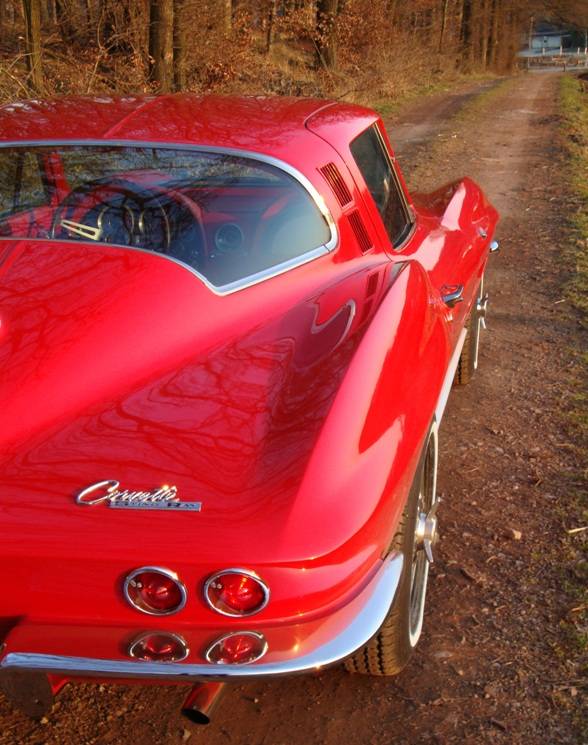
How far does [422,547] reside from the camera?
262 centimetres

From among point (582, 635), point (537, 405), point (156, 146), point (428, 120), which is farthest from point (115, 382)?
point (428, 120)

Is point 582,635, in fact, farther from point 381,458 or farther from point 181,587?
point 181,587

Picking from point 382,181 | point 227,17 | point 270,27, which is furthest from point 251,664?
point 270,27

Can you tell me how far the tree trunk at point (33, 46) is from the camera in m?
11.1

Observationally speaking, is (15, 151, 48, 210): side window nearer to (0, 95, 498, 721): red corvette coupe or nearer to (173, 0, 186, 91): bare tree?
(0, 95, 498, 721): red corvette coupe

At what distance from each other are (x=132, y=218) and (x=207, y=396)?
3.00ft

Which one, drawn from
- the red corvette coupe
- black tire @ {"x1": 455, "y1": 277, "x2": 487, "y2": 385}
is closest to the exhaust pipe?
the red corvette coupe

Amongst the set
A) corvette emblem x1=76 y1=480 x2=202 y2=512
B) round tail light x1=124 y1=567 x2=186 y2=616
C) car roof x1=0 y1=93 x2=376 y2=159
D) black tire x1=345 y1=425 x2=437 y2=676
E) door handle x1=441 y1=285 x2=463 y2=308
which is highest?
car roof x1=0 y1=93 x2=376 y2=159

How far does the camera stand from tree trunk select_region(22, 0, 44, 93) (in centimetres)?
1115

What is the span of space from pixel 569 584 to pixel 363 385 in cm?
122

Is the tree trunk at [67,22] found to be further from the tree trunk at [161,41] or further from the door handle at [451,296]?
the door handle at [451,296]

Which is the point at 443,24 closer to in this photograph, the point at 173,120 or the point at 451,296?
the point at 451,296

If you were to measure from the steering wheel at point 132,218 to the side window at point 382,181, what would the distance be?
0.86 m

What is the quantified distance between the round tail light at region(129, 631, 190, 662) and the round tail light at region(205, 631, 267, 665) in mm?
62
